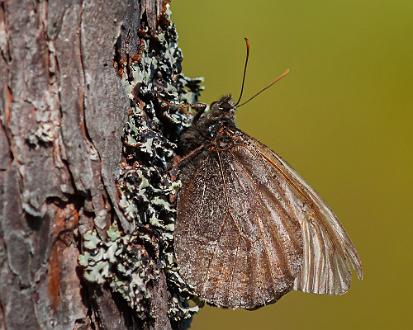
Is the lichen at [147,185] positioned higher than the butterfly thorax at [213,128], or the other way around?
the butterfly thorax at [213,128]

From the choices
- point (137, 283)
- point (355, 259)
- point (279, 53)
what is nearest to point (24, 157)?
point (137, 283)

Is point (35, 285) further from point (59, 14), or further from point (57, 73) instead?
point (59, 14)

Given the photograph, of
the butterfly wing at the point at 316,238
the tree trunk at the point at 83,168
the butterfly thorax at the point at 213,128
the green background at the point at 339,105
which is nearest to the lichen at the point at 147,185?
the tree trunk at the point at 83,168

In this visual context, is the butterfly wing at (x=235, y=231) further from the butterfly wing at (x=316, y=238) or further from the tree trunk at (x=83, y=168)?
the tree trunk at (x=83, y=168)

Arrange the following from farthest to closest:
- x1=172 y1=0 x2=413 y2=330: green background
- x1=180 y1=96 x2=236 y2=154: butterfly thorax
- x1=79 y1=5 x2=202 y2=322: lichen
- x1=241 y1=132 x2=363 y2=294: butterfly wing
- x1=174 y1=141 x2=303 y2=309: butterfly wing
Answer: x1=172 y1=0 x2=413 y2=330: green background, x1=241 y1=132 x2=363 y2=294: butterfly wing, x1=180 y1=96 x2=236 y2=154: butterfly thorax, x1=174 y1=141 x2=303 y2=309: butterfly wing, x1=79 y1=5 x2=202 y2=322: lichen

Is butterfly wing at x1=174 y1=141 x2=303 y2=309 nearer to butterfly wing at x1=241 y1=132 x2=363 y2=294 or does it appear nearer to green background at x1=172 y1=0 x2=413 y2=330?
butterfly wing at x1=241 y1=132 x2=363 y2=294

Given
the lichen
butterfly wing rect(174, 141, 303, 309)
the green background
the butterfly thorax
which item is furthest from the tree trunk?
the green background

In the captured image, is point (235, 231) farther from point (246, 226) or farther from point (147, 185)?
point (147, 185)
